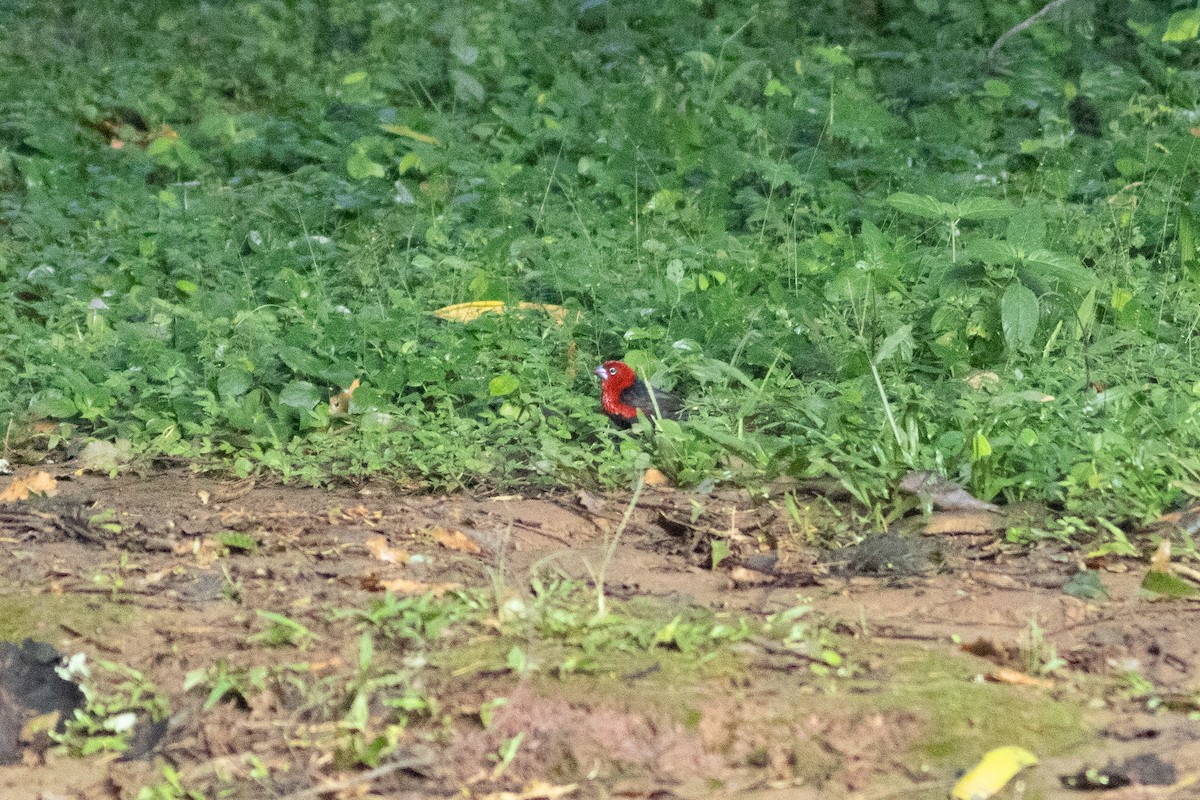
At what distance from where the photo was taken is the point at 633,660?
2.62m

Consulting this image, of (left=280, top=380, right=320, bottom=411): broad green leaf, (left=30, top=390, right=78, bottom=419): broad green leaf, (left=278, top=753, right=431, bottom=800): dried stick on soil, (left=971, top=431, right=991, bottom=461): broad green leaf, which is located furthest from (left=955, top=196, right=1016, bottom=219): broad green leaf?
(left=30, top=390, right=78, bottom=419): broad green leaf

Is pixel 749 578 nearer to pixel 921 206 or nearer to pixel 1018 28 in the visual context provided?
pixel 921 206

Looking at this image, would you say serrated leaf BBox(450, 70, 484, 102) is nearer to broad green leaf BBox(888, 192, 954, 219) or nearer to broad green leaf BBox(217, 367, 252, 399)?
broad green leaf BBox(217, 367, 252, 399)

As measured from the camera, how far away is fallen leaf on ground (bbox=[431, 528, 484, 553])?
132 inches

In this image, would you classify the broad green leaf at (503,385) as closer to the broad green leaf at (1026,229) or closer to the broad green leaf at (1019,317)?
the broad green leaf at (1019,317)

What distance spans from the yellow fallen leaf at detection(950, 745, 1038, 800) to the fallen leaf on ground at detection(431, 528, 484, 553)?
149cm

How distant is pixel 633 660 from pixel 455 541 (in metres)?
0.88

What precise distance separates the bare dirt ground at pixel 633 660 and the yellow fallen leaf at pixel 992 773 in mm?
30

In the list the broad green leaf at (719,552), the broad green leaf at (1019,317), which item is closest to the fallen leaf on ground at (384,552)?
the broad green leaf at (719,552)

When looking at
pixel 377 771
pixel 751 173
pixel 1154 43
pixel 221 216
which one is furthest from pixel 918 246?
pixel 377 771

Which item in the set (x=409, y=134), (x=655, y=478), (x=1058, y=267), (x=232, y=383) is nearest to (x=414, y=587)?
(x=655, y=478)

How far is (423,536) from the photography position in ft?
11.2

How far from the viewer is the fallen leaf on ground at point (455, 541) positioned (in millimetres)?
3340

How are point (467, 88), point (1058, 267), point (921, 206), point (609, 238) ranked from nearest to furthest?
point (1058, 267), point (921, 206), point (609, 238), point (467, 88)
